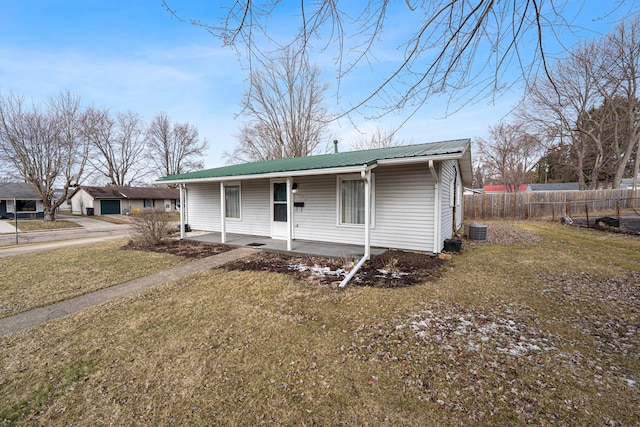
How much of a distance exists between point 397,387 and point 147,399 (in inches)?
83.6

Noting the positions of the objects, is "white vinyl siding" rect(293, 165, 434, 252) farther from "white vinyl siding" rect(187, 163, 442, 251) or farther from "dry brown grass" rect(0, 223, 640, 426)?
"dry brown grass" rect(0, 223, 640, 426)

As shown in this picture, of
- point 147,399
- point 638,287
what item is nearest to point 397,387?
point 147,399

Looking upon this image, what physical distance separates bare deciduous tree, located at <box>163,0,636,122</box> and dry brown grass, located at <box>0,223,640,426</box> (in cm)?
267

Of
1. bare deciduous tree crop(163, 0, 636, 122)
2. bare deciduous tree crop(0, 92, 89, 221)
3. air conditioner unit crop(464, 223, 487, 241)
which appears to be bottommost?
air conditioner unit crop(464, 223, 487, 241)

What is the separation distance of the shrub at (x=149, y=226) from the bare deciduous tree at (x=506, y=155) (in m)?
30.6

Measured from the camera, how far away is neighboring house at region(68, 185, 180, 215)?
30.1 meters

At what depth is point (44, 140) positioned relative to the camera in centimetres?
1875

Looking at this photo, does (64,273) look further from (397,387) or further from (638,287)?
(638,287)

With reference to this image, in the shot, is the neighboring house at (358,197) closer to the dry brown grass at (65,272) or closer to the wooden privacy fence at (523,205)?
the dry brown grass at (65,272)

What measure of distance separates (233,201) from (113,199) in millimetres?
28966

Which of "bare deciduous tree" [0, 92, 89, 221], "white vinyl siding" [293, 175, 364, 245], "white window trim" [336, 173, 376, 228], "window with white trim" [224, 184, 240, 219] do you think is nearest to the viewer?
"white window trim" [336, 173, 376, 228]

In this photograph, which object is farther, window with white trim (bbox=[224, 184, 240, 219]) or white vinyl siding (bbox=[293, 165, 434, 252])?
window with white trim (bbox=[224, 184, 240, 219])

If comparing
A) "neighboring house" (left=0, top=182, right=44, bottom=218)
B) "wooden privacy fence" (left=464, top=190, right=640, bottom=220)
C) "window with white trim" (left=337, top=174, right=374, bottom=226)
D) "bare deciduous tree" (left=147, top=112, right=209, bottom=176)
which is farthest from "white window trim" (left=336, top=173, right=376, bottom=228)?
"bare deciduous tree" (left=147, top=112, right=209, bottom=176)

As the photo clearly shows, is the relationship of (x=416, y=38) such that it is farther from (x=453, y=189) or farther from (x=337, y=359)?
(x=453, y=189)
